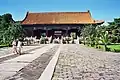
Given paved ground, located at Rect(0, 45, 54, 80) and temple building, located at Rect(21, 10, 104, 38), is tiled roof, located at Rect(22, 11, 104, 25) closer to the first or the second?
temple building, located at Rect(21, 10, 104, 38)

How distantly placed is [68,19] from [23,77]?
41.4 m

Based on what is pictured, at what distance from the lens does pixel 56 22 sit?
153 ft

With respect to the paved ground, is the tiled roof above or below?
above

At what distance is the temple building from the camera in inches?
1821

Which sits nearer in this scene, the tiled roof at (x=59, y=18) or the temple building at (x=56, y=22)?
the temple building at (x=56, y=22)

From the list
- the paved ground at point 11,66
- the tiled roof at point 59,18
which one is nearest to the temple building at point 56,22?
the tiled roof at point 59,18

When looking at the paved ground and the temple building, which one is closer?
the paved ground

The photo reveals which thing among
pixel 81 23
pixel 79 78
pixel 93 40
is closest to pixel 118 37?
pixel 81 23

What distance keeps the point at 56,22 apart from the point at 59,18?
2310mm

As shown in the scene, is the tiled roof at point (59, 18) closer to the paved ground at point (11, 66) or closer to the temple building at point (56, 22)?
the temple building at point (56, 22)

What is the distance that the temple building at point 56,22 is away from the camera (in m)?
46.2

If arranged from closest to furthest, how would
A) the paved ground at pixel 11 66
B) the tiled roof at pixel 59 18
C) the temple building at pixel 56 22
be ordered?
the paved ground at pixel 11 66 < the temple building at pixel 56 22 < the tiled roof at pixel 59 18

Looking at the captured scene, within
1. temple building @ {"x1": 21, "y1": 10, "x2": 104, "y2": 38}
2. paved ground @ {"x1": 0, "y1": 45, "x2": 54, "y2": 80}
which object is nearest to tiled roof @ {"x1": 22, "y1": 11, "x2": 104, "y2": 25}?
temple building @ {"x1": 21, "y1": 10, "x2": 104, "y2": 38}

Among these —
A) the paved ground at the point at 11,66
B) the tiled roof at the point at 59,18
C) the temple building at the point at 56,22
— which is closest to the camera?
the paved ground at the point at 11,66
